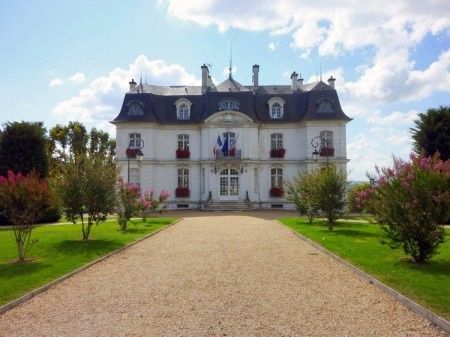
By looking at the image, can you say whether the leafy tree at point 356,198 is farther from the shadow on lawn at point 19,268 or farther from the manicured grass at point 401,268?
the shadow on lawn at point 19,268

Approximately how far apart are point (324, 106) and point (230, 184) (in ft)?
30.1

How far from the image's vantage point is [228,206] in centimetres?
3384

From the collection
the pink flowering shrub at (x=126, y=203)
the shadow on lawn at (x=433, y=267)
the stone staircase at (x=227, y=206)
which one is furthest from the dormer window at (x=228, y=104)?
the shadow on lawn at (x=433, y=267)

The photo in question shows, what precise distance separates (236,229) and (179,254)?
7.22 m

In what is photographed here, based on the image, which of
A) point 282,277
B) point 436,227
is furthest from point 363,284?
point 436,227

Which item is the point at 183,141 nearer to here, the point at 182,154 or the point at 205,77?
the point at 182,154

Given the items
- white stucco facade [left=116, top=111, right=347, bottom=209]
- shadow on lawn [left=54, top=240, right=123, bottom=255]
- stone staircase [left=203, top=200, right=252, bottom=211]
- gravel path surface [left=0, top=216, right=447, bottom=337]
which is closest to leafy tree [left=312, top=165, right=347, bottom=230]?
gravel path surface [left=0, top=216, right=447, bottom=337]

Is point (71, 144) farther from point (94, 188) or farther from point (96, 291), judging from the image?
point (96, 291)

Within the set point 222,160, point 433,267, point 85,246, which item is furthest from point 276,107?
point 433,267

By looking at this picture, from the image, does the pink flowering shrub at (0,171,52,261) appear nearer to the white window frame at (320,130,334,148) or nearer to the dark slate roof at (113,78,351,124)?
the dark slate roof at (113,78,351,124)

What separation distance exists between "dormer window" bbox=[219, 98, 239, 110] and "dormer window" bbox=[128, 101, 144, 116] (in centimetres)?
608

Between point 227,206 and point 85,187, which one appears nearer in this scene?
point 85,187

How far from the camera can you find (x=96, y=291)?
331 inches

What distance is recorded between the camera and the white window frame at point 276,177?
35844mm
